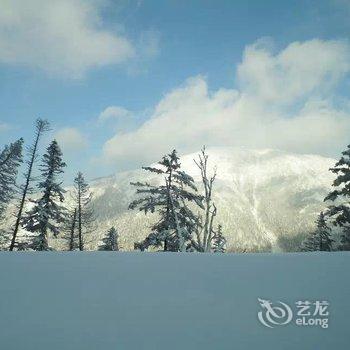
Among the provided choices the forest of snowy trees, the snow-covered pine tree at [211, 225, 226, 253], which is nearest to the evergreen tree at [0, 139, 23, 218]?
the forest of snowy trees

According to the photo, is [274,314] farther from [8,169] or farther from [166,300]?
[8,169]

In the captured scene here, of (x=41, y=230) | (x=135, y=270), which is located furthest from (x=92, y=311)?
(x=41, y=230)

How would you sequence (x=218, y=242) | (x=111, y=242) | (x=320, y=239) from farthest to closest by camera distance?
1. (x=218, y=242)
2. (x=111, y=242)
3. (x=320, y=239)

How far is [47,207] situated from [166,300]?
26884 mm

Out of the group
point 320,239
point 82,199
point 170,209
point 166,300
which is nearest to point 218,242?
point 320,239

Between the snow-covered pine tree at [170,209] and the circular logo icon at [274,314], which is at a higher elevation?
the snow-covered pine tree at [170,209]

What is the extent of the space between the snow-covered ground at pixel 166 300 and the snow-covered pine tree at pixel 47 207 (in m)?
24.2

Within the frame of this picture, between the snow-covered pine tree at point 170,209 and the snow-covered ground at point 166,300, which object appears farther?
the snow-covered pine tree at point 170,209

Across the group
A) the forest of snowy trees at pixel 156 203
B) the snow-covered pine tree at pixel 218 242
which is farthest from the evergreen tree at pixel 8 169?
the snow-covered pine tree at pixel 218 242

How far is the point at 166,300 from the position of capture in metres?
5.17

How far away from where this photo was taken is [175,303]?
5121 millimetres

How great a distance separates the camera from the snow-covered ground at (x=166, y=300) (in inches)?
186

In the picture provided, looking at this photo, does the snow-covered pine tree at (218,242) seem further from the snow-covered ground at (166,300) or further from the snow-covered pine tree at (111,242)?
the snow-covered ground at (166,300)

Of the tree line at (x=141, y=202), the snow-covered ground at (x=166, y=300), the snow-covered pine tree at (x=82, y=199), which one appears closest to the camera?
the snow-covered ground at (x=166, y=300)
